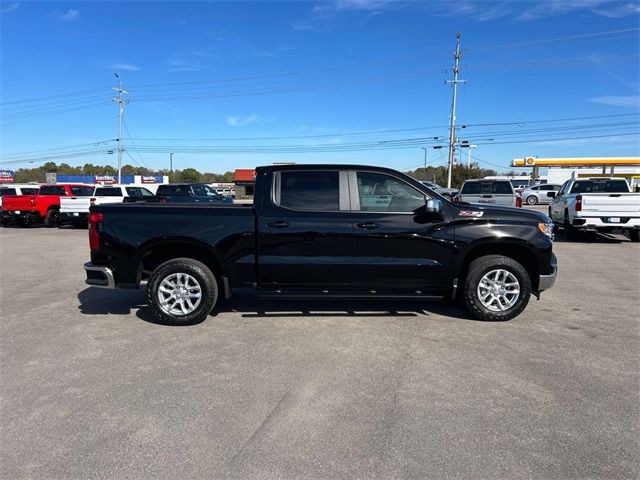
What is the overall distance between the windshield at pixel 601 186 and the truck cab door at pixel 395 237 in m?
11.8

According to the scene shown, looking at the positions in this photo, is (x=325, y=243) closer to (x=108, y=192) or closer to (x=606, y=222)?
(x=606, y=222)

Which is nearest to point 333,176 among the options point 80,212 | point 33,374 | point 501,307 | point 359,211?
point 359,211

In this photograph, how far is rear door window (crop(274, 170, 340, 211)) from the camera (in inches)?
225

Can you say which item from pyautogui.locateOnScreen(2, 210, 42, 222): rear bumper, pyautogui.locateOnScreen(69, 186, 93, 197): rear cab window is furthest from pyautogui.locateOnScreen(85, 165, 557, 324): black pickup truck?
pyautogui.locateOnScreen(2, 210, 42, 222): rear bumper

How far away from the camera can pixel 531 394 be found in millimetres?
3834

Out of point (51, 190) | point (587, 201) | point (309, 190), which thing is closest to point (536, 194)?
point (587, 201)

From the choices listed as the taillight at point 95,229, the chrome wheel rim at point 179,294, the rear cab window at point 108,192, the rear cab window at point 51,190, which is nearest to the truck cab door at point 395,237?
→ the chrome wheel rim at point 179,294

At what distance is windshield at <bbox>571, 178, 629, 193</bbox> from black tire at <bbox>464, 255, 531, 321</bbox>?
444 inches

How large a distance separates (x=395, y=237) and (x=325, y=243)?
2.78 ft

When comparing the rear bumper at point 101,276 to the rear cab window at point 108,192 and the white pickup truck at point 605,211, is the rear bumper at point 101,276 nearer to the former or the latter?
the white pickup truck at point 605,211

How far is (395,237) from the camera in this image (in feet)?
18.5

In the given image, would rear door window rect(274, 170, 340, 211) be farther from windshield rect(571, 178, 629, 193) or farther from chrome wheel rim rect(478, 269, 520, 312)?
windshield rect(571, 178, 629, 193)

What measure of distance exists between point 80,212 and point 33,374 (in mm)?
16383

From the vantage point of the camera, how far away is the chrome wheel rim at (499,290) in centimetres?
580
